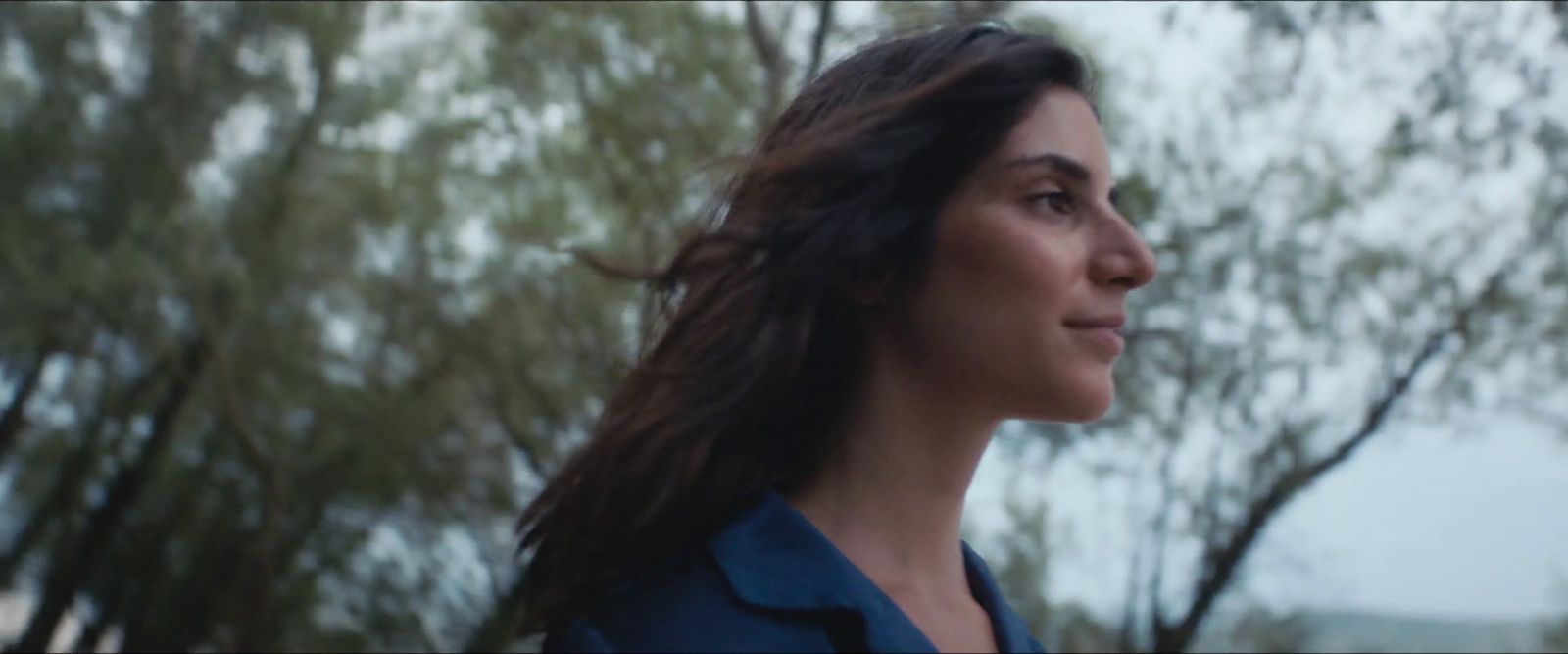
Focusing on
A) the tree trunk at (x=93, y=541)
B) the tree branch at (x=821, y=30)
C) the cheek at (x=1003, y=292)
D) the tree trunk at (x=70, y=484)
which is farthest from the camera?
the tree trunk at (x=93, y=541)

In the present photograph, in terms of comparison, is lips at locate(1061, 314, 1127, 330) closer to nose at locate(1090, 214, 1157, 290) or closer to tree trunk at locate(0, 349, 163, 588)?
nose at locate(1090, 214, 1157, 290)

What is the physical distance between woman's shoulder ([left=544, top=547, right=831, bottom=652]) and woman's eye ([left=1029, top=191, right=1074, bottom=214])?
17.2 inches

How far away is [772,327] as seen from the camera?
1.46 meters

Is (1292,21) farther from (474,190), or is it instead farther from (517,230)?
(474,190)

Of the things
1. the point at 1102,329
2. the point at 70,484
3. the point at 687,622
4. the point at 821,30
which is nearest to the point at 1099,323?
the point at 1102,329

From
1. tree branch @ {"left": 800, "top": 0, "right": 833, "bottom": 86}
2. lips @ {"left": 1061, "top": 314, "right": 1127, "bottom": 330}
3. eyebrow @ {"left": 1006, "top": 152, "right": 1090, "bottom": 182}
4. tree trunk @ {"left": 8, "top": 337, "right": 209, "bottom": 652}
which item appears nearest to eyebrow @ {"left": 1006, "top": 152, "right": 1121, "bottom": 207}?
eyebrow @ {"left": 1006, "top": 152, "right": 1090, "bottom": 182}

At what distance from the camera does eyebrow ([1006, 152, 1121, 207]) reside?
4.81 ft

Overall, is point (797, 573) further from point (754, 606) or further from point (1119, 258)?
point (1119, 258)

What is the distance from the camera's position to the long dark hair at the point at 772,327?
1.42m

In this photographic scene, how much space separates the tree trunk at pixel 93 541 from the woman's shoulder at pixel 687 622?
12.9m

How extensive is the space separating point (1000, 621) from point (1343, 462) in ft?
31.5

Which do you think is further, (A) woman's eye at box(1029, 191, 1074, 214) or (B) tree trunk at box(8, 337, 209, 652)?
(B) tree trunk at box(8, 337, 209, 652)

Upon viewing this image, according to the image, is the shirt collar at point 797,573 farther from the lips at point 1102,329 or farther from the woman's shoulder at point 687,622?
the lips at point 1102,329

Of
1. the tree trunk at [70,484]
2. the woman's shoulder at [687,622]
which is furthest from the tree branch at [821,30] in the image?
the woman's shoulder at [687,622]
